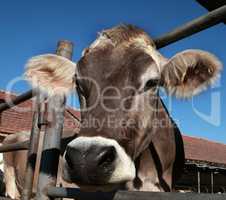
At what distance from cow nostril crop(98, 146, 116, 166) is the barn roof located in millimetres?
9368

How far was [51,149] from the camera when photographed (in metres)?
2.39

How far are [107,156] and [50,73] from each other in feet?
5.27

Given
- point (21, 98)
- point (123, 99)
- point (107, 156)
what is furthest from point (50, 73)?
point (107, 156)

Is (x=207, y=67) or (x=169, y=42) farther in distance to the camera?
(x=207, y=67)

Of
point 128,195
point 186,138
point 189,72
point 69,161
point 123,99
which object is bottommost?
point 128,195

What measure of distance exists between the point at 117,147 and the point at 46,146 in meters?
0.61

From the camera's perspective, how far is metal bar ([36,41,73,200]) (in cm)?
233

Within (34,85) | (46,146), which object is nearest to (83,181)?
(46,146)

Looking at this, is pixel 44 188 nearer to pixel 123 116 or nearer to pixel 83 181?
pixel 83 181

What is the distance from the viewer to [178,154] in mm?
3516

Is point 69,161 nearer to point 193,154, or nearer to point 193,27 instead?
point 193,27

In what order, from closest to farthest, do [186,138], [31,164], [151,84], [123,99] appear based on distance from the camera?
[123,99], [151,84], [31,164], [186,138]

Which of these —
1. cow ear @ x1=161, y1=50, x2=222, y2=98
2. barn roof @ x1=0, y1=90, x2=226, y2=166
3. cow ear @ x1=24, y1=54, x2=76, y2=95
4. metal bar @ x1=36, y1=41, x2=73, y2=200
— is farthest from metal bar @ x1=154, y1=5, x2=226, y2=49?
barn roof @ x1=0, y1=90, x2=226, y2=166

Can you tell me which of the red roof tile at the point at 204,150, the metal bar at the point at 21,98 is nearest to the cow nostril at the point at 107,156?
the metal bar at the point at 21,98
